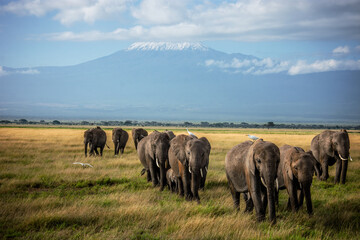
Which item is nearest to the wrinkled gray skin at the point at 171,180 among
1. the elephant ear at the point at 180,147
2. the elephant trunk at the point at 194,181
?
the elephant ear at the point at 180,147

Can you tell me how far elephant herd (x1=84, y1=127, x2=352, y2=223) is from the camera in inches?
361

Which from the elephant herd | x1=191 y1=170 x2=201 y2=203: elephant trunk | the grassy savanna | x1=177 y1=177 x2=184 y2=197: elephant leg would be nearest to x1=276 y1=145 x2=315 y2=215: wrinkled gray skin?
the elephant herd

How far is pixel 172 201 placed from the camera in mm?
12656

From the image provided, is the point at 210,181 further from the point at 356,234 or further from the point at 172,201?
the point at 356,234

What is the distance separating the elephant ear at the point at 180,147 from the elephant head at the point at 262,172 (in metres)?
3.36

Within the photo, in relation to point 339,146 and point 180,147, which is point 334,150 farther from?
point 180,147

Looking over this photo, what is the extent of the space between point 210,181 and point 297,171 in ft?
22.6

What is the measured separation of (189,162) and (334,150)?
30.8 feet

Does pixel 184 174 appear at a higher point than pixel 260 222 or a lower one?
higher

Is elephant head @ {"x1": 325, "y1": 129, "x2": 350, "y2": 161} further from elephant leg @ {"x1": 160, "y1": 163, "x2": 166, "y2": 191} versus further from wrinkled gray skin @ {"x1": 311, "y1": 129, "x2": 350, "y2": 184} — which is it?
elephant leg @ {"x1": 160, "y1": 163, "x2": 166, "y2": 191}

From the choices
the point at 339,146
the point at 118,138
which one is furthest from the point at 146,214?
the point at 118,138

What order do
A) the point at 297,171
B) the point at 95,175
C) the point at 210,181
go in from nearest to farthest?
the point at 297,171 < the point at 210,181 < the point at 95,175

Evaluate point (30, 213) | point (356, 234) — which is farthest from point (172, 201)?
point (356, 234)

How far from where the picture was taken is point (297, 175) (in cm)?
1049
